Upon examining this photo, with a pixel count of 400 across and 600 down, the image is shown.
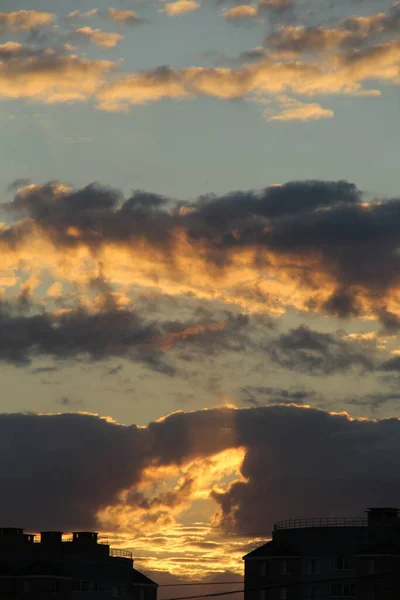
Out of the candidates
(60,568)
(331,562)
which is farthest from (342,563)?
(60,568)

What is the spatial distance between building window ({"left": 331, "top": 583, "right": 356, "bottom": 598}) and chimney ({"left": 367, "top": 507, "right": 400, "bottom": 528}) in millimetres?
9028

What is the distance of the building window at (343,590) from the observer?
160900 mm

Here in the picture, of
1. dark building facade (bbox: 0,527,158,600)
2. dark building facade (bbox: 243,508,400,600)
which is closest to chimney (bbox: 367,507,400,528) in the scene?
dark building facade (bbox: 243,508,400,600)

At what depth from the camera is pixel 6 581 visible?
172000mm

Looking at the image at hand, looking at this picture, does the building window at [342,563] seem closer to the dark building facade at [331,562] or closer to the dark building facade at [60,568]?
the dark building facade at [331,562]

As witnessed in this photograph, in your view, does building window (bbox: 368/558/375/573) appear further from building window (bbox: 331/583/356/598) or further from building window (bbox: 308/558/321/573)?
building window (bbox: 308/558/321/573)

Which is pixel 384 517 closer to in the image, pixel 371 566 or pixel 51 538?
pixel 371 566

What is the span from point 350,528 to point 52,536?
165 feet

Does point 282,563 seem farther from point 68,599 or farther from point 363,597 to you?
point 68,599

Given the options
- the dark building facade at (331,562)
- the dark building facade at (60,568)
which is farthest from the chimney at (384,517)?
the dark building facade at (60,568)

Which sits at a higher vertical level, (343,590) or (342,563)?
(342,563)

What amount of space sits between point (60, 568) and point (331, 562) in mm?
40757

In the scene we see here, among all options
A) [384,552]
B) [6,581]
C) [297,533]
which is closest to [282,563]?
[297,533]

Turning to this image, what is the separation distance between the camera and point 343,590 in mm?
162625
